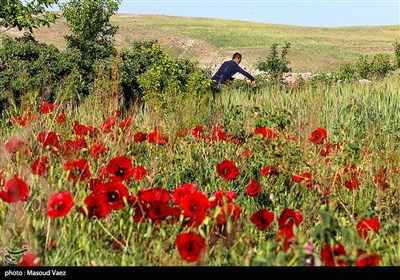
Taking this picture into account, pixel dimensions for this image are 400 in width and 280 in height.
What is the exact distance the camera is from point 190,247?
7.41 ft

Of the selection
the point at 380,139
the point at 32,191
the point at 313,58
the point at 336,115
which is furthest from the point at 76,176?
the point at 313,58

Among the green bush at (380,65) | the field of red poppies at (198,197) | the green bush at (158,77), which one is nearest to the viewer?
the field of red poppies at (198,197)

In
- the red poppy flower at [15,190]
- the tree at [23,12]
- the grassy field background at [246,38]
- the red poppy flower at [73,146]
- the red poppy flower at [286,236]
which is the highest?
the tree at [23,12]

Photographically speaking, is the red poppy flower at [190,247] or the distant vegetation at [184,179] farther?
the distant vegetation at [184,179]

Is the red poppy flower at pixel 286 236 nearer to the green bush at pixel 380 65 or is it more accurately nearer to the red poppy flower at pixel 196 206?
the red poppy flower at pixel 196 206

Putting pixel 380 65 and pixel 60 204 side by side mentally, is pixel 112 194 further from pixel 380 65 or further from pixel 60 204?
pixel 380 65

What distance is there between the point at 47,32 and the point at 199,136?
171 ft

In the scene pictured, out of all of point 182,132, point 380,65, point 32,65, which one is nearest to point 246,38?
point 380,65

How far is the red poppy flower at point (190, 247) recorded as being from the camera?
2.24m

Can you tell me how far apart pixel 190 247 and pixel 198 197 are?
0.33 meters

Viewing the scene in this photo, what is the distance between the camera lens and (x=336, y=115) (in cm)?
674

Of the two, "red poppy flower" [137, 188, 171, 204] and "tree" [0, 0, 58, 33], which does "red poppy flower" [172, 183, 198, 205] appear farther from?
"tree" [0, 0, 58, 33]

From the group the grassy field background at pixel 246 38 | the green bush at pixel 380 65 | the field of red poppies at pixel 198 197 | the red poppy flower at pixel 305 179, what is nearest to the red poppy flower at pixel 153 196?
the field of red poppies at pixel 198 197

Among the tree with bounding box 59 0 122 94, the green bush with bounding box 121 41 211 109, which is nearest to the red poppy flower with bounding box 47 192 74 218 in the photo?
the green bush with bounding box 121 41 211 109
